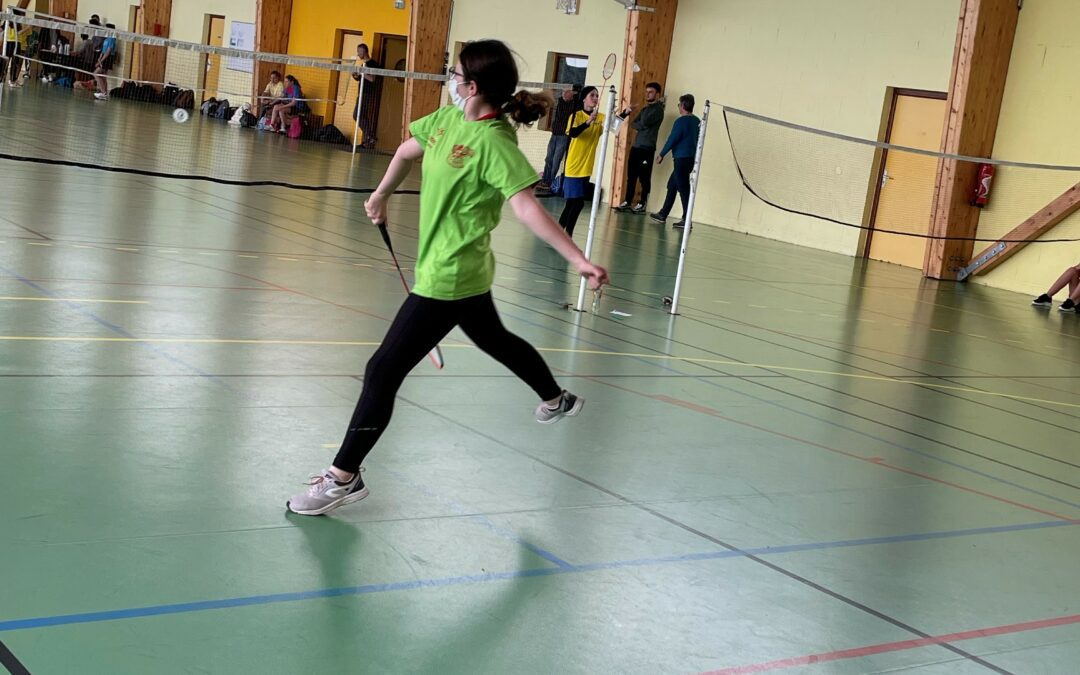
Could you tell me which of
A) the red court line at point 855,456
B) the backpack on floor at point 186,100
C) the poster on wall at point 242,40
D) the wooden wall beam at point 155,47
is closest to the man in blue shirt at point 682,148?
the red court line at point 855,456

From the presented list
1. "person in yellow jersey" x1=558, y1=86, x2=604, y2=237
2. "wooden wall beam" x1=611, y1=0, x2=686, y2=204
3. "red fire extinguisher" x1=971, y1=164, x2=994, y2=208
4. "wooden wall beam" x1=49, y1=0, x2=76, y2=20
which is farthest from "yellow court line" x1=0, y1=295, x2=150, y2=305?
"wooden wall beam" x1=49, y1=0, x2=76, y2=20

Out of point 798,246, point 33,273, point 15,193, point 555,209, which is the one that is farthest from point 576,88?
point 33,273

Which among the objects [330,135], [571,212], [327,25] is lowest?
[571,212]

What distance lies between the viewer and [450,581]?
3.62 metres

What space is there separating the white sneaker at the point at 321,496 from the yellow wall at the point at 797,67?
15049 millimetres

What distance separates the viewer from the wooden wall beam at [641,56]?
2112 centimetres

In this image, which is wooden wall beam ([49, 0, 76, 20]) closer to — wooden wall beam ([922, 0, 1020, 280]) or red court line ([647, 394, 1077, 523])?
wooden wall beam ([922, 0, 1020, 280])

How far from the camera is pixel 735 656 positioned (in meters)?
3.34

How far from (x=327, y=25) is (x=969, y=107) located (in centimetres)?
1864

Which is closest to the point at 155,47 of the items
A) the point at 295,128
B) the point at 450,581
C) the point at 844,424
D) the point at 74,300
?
the point at 295,128

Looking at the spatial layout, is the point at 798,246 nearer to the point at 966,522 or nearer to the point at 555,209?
the point at 555,209

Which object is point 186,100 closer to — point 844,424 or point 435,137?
point 844,424

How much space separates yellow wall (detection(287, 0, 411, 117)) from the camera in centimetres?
2855

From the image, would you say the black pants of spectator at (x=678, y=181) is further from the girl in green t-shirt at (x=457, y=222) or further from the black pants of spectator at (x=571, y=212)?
the girl in green t-shirt at (x=457, y=222)
